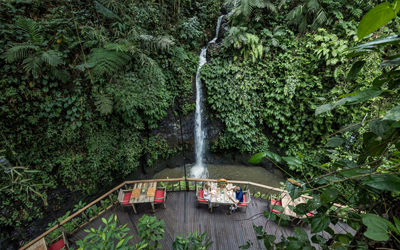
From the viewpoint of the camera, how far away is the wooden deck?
147 inches

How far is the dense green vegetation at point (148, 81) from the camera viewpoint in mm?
4012

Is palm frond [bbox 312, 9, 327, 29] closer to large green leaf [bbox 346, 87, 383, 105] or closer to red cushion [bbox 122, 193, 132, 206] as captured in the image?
large green leaf [bbox 346, 87, 383, 105]

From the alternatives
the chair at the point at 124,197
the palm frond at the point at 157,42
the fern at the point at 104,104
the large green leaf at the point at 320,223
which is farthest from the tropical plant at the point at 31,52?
the large green leaf at the point at 320,223

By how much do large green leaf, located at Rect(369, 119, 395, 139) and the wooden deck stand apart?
3683 mm

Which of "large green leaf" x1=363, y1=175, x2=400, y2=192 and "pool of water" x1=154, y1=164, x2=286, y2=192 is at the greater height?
"large green leaf" x1=363, y1=175, x2=400, y2=192

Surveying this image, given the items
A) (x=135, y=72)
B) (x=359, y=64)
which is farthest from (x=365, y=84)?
(x=135, y=72)

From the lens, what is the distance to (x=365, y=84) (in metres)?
4.93

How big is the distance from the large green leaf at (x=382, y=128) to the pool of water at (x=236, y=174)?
22.2ft

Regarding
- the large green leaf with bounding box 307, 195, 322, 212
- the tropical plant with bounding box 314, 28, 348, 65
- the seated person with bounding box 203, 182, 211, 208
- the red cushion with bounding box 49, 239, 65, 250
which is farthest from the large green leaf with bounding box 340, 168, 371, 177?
the tropical plant with bounding box 314, 28, 348, 65

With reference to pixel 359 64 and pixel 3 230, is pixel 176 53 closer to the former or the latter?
pixel 359 64

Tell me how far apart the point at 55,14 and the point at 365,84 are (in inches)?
380

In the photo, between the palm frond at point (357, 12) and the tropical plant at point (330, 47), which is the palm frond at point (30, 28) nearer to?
the tropical plant at point (330, 47)

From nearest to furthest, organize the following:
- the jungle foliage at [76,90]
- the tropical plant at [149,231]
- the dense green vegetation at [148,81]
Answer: the tropical plant at [149,231] < the jungle foliage at [76,90] < the dense green vegetation at [148,81]

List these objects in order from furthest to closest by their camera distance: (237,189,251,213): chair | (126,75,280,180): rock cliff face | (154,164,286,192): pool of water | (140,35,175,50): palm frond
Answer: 1. (154,164,286,192): pool of water
2. (126,75,280,180): rock cliff face
3. (140,35,175,50): palm frond
4. (237,189,251,213): chair
